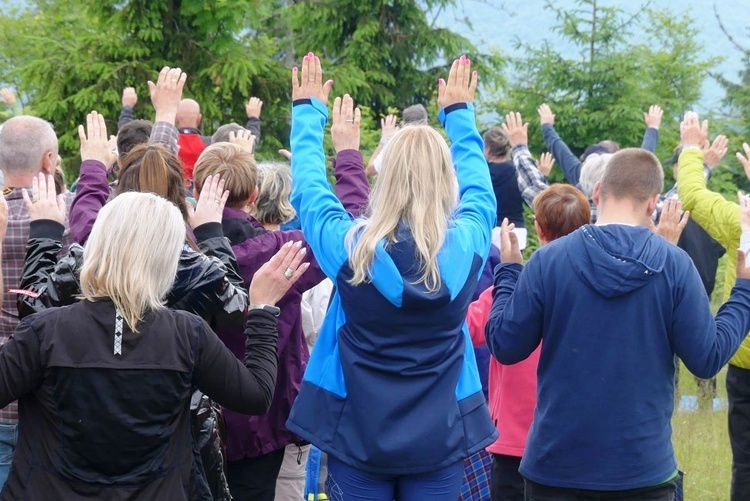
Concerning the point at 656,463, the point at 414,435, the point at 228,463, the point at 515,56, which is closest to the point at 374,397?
the point at 414,435

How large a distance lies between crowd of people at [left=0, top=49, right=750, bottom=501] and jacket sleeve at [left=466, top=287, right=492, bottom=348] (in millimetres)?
657

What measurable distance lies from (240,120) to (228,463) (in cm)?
741

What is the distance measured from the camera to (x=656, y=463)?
3.66 m

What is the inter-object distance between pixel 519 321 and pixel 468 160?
0.70 m

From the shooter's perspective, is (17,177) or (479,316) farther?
(479,316)

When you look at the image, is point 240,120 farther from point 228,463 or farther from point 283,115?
point 228,463

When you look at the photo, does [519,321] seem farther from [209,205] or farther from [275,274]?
[209,205]

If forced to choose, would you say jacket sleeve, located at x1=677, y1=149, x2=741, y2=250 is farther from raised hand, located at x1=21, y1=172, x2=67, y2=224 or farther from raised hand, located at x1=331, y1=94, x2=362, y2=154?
raised hand, located at x1=21, y1=172, x2=67, y2=224

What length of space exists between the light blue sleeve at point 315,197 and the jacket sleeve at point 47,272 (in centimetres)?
88

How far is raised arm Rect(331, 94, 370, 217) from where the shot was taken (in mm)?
4129

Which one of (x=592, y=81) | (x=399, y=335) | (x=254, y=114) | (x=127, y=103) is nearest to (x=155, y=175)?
(x=399, y=335)

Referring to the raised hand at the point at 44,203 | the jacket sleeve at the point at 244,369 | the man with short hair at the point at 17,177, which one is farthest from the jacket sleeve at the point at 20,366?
the man with short hair at the point at 17,177

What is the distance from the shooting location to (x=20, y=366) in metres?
3.07

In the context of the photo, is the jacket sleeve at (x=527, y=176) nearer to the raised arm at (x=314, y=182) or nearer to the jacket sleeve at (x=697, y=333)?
the raised arm at (x=314, y=182)
